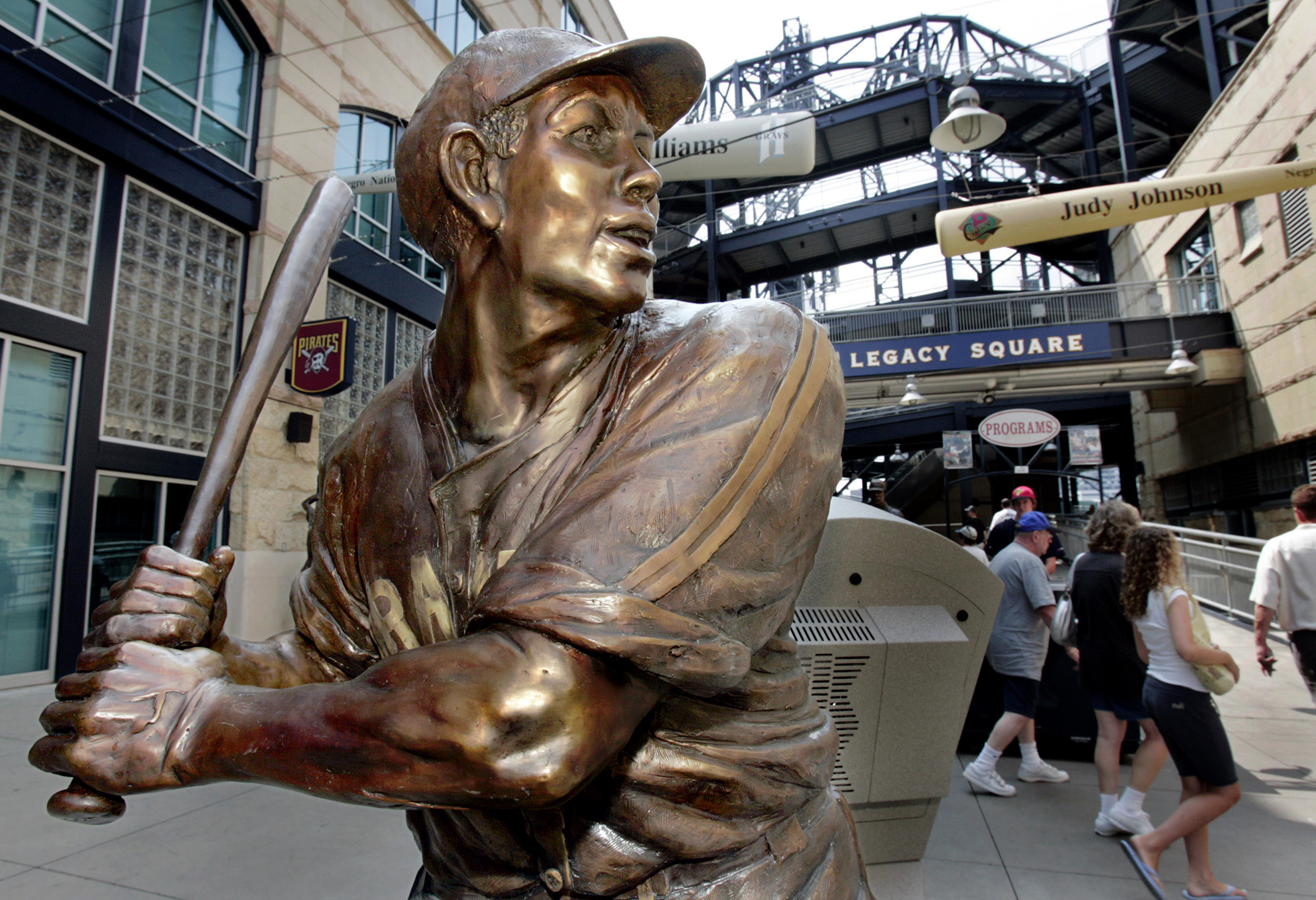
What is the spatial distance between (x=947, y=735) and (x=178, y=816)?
161 inches

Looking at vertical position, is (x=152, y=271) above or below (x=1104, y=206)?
below

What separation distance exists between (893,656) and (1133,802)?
2.23 metres

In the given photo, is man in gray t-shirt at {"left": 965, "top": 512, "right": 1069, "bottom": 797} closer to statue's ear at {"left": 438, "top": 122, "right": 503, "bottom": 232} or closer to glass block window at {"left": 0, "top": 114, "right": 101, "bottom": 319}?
statue's ear at {"left": 438, "top": 122, "right": 503, "bottom": 232}

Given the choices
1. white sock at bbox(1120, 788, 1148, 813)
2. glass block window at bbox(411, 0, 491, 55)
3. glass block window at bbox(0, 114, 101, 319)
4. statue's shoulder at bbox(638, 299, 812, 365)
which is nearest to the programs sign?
white sock at bbox(1120, 788, 1148, 813)

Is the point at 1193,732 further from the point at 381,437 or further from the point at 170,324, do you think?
the point at 170,324

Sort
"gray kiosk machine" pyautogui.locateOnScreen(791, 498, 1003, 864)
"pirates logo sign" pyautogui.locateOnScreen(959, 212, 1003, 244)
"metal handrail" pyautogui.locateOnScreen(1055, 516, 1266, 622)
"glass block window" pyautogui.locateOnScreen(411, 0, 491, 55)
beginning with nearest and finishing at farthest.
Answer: "gray kiosk machine" pyautogui.locateOnScreen(791, 498, 1003, 864) < "pirates logo sign" pyautogui.locateOnScreen(959, 212, 1003, 244) < "metal handrail" pyautogui.locateOnScreen(1055, 516, 1266, 622) < "glass block window" pyautogui.locateOnScreen(411, 0, 491, 55)

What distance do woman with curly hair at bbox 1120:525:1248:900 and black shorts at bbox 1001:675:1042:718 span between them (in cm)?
98

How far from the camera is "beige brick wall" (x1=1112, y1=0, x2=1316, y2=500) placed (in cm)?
1267

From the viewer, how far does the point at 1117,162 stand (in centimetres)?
2480

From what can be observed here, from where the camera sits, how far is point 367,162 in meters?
11.2

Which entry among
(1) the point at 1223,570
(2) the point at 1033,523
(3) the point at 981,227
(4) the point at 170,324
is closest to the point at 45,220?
(4) the point at 170,324

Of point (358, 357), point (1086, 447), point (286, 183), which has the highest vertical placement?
point (286, 183)

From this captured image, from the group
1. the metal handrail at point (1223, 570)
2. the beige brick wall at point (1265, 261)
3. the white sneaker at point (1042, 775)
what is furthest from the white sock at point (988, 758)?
the beige brick wall at point (1265, 261)

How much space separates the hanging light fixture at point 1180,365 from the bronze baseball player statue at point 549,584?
17.1 meters
